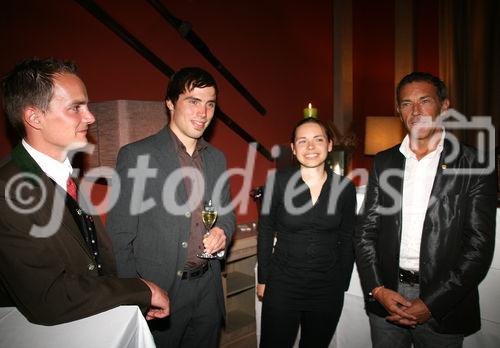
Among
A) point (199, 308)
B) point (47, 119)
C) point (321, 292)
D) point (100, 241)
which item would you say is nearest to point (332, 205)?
point (321, 292)

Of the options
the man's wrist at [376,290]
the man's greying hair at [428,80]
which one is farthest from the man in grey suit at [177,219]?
the man's greying hair at [428,80]

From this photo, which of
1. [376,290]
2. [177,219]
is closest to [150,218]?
[177,219]

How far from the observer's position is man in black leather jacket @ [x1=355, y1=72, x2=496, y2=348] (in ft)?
5.18

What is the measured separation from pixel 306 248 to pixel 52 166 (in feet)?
4.48

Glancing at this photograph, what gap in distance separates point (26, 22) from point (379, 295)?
2.60m

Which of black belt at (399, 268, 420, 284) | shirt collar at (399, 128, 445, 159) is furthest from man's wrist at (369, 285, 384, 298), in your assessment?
shirt collar at (399, 128, 445, 159)

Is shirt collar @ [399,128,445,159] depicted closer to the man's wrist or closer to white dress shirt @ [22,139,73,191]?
the man's wrist

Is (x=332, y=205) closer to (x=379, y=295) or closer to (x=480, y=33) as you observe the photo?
(x=379, y=295)

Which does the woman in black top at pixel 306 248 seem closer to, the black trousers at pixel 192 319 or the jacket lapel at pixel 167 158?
the black trousers at pixel 192 319

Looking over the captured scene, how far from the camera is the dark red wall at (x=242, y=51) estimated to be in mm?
2170

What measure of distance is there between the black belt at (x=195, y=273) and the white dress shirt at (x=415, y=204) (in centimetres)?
107

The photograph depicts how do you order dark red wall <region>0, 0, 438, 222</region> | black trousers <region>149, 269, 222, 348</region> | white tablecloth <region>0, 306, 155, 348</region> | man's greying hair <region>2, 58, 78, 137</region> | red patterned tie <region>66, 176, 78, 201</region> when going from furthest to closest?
dark red wall <region>0, 0, 438, 222</region> → black trousers <region>149, 269, 222, 348</region> → red patterned tie <region>66, 176, 78, 201</region> → man's greying hair <region>2, 58, 78, 137</region> → white tablecloth <region>0, 306, 155, 348</region>

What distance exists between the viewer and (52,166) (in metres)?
1.36

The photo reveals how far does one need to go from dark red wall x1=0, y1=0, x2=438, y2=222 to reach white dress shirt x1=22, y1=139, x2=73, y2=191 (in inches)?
35.2
